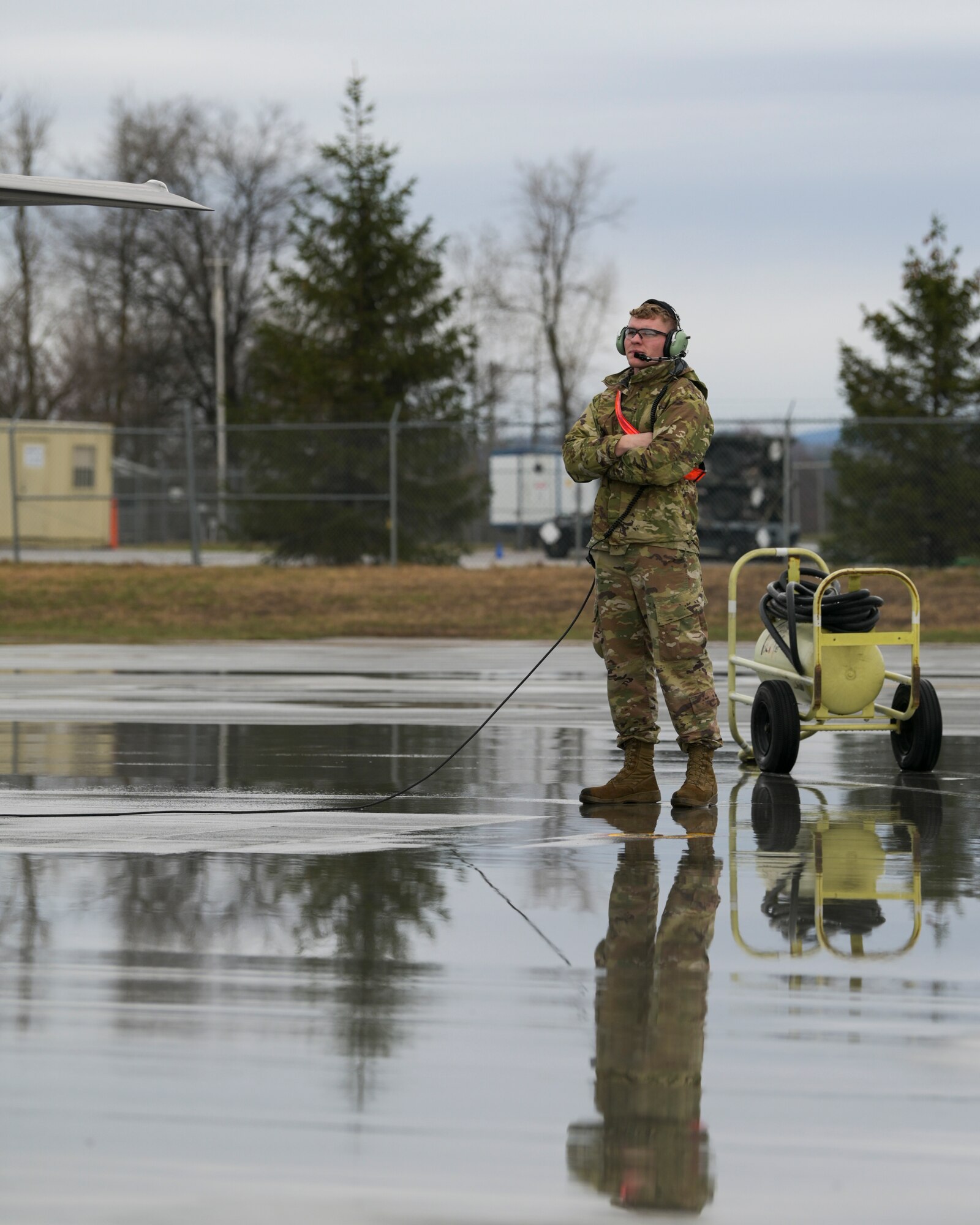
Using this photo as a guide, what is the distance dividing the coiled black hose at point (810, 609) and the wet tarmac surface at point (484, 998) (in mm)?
774

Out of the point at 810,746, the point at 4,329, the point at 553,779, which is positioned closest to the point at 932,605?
the point at 810,746

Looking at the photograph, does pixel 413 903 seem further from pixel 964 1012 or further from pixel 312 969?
pixel 964 1012

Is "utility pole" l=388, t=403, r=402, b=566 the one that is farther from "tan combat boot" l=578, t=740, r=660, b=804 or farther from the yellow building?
"tan combat boot" l=578, t=740, r=660, b=804

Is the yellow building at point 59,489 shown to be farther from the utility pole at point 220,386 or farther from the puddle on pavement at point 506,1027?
the puddle on pavement at point 506,1027

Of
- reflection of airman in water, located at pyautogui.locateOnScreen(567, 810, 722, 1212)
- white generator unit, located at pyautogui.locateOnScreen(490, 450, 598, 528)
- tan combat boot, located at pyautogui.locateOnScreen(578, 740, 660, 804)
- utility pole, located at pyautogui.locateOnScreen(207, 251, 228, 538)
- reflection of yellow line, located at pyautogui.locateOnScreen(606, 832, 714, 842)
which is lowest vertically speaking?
reflection of airman in water, located at pyautogui.locateOnScreen(567, 810, 722, 1212)

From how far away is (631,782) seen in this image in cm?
827

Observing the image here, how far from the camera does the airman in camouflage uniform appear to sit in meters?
7.90

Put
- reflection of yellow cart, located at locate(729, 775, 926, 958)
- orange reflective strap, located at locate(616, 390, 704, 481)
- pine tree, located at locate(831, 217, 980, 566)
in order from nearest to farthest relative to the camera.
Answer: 1. reflection of yellow cart, located at locate(729, 775, 926, 958)
2. orange reflective strap, located at locate(616, 390, 704, 481)
3. pine tree, located at locate(831, 217, 980, 566)

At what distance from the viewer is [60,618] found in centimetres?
2277

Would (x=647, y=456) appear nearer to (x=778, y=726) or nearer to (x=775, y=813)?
(x=775, y=813)

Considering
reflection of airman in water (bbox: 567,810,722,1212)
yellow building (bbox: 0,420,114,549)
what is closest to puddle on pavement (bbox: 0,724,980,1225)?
reflection of airman in water (bbox: 567,810,722,1212)

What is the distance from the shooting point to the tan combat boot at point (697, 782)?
8109 mm

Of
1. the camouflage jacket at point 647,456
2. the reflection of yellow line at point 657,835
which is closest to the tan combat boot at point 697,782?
the reflection of yellow line at point 657,835

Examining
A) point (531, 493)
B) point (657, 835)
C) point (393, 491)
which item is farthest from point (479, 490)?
point (657, 835)
